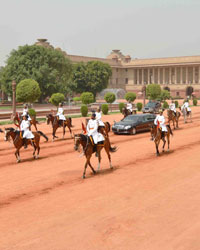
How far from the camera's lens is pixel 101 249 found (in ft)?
26.0

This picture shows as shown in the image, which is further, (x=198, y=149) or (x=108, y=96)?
(x=108, y=96)

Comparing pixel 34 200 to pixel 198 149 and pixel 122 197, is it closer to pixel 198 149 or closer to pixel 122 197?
pixel 122 197

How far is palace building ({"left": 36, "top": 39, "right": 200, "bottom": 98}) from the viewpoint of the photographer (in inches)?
4766

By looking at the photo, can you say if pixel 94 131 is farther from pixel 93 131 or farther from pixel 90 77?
pixel 90 77

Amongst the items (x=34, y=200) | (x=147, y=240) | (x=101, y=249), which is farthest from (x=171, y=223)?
(x=34, y=200)

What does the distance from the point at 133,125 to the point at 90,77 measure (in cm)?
5706

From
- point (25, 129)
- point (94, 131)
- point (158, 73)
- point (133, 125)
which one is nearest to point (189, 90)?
point (158, 73)

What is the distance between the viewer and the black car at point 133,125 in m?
27.3

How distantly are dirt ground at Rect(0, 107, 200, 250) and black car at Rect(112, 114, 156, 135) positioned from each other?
8.68m

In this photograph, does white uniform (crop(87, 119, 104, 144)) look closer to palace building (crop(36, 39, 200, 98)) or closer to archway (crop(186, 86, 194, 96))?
palace building (crop(36, 39, 200, 98))

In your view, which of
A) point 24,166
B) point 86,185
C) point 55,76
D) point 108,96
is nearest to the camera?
point 86,185

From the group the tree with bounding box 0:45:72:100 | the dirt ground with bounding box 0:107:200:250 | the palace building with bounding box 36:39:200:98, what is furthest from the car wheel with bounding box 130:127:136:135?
the palace building with bounding box 36:39:200:98

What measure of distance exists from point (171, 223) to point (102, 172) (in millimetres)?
5969

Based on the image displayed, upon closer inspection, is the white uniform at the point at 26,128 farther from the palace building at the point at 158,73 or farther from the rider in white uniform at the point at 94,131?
the palace building at the point at 158,73
